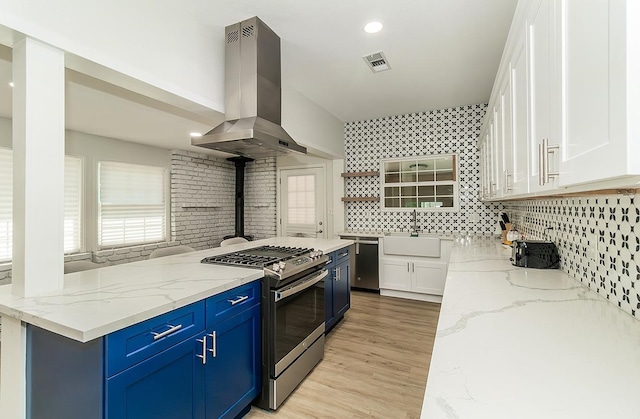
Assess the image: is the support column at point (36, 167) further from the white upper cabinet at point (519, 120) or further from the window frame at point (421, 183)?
the window frame at point (421, 183)

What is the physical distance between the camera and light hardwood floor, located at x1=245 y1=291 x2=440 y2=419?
197 cm

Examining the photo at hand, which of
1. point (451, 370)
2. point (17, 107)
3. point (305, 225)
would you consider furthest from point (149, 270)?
point (305, 225)

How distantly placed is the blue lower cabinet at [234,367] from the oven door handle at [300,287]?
163 millimetres

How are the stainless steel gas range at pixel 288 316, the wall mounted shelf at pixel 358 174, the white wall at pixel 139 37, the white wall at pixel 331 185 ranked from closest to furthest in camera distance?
the white wall at pixel 139 37, the stainless steel gas range at pixel 288 316, the wall mounted shelf at pixel 358 174, the white wall at pixel 331 185

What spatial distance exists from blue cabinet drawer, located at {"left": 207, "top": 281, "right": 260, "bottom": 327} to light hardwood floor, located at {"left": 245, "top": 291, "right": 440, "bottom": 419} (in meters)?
0.74

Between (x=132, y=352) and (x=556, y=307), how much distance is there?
179 centimetres

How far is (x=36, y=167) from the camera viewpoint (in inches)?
55.3

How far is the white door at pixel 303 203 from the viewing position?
5375 mm

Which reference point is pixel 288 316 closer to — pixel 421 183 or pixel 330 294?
pixel 330 294

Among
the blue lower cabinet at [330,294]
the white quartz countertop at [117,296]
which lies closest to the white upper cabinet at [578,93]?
the white quartz countertop at [117,296]

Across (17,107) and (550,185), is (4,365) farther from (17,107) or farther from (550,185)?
(550,185)

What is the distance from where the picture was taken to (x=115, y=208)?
4473 mm

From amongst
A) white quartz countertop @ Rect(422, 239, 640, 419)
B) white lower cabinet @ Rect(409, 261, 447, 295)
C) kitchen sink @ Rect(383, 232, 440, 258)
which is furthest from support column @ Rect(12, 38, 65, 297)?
white lower cabinet @ Rect(409, 261, 447, 295)

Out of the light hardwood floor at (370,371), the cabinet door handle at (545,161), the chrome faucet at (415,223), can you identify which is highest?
the cabinet door handle at (545,161)
